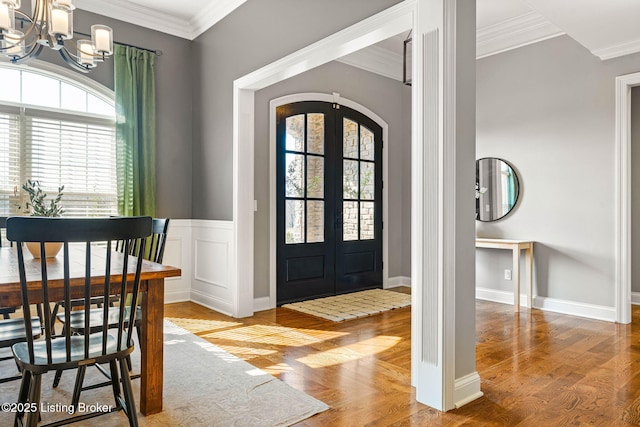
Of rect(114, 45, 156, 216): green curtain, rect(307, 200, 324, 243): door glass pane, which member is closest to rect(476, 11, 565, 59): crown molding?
rect(307, 200, 324, 243): door glass pane

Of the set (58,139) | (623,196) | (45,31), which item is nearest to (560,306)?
(623,196)

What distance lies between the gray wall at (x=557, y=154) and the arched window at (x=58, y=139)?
404 cm

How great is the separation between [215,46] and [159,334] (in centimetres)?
330

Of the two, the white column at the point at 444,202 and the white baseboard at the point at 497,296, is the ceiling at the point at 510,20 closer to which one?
the white column at the point at 444,202

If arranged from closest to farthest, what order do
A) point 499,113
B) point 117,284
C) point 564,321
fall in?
point 117,284
point 564,321
point 499,113

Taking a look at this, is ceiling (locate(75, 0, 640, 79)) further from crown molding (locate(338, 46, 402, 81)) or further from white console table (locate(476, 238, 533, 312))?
white console table (locate(476, 238, 533, 312))

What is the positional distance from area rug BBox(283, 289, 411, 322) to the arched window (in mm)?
2224

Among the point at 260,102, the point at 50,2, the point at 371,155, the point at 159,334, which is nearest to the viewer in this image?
the point at 159,334

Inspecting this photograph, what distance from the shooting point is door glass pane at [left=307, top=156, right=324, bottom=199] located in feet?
16.2

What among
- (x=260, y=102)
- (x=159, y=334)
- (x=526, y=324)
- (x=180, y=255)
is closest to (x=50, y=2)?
(x=159, y=334)

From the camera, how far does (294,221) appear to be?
4.80 metres

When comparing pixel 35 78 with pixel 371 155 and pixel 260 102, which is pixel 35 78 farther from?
pixel 371 155

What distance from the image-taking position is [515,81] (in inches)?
187

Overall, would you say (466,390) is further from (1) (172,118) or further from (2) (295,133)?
(1) (172,118)
